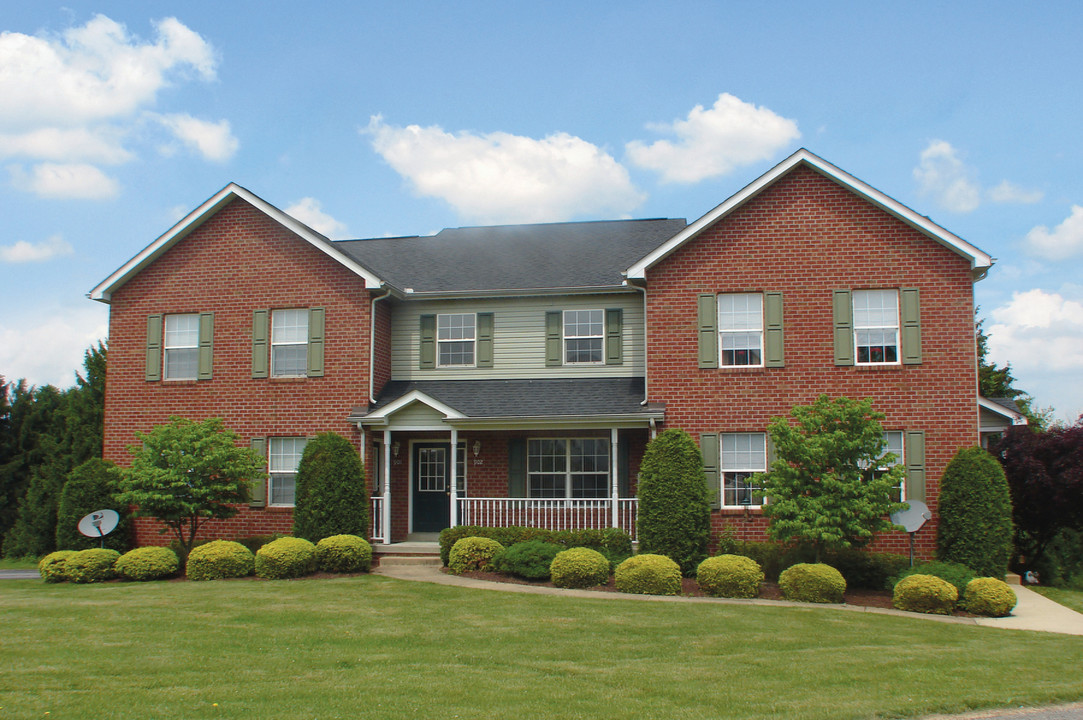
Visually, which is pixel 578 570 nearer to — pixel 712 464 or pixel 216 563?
pixel 712 464

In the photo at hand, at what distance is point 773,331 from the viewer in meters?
18.5

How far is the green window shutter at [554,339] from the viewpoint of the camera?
67.4 feet

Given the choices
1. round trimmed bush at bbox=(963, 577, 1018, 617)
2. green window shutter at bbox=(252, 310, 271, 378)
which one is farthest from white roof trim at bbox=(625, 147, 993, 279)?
green window shutter at bbox=(252, 310, 271, 378)

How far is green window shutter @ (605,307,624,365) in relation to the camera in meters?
20.3

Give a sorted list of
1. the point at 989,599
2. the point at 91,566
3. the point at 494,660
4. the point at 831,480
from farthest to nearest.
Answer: the point at 91,566, the point at 831,480, the point at 989,599, the point at 494,660

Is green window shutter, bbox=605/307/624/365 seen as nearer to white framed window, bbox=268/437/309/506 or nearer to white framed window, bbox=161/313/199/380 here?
white framed window, bbox=268/437/309/506

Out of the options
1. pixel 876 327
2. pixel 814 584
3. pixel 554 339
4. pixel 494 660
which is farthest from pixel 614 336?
pixel 494 660

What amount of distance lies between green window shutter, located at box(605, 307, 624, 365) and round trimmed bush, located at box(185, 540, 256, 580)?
28.8ft

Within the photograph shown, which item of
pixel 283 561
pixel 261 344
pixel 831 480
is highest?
pixel 261 344

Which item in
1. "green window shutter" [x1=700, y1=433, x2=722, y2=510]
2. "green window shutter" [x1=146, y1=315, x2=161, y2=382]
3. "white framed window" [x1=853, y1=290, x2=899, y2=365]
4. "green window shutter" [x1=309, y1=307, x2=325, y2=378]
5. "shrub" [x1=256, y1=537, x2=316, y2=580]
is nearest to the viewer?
"shrub" [x1=256, y1=537, x2=316, y2=580]

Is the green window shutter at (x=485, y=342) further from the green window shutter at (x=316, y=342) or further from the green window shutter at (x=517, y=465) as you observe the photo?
the green window shutter at (x=316, y=342)

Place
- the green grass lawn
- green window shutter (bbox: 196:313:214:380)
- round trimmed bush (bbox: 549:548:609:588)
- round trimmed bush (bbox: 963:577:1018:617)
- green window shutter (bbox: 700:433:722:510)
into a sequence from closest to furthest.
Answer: the green grass lawn
round trimmed bush (bbox: 963:577:1018:617)
round trimmed bush (bbox: 549:548:609:588)
green window shutter (bbox: 700:433:722:510)
green window shutter (bbox: 196:313:214:380)

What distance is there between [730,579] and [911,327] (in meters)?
6.85

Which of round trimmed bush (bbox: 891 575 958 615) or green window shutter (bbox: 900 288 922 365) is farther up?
green window shutter (bbox: 900 288 922 365)
